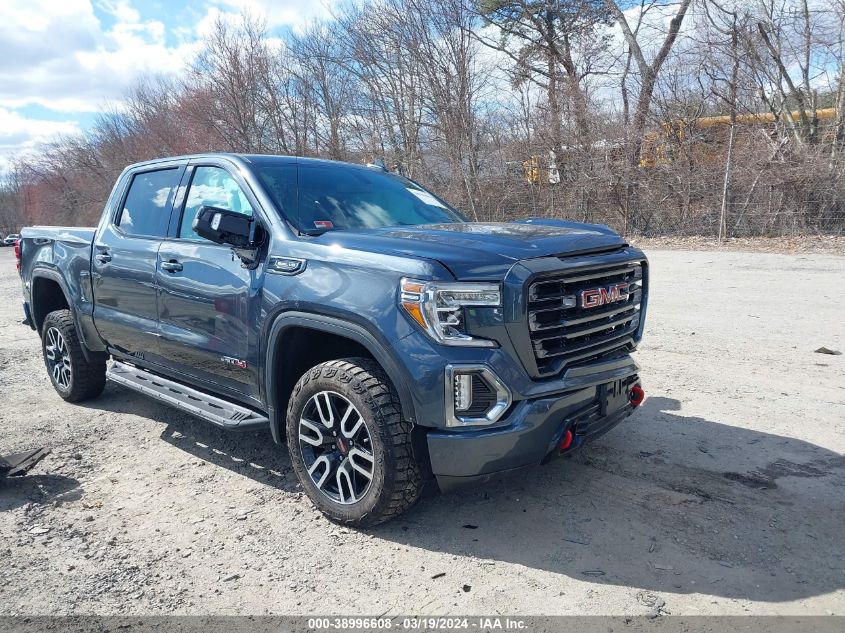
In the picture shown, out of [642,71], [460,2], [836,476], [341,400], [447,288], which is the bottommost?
[836,476]

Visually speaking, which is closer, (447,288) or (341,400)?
(447,288)

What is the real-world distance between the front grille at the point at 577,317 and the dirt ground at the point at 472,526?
86cm

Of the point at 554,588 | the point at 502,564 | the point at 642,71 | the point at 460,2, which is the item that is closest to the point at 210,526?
the point at 502,564

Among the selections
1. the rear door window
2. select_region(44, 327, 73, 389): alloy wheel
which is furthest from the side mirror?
select_region(44, 327, 73, 389): alloy wheel

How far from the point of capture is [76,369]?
5547 millimetres

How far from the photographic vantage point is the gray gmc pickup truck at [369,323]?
116 inches

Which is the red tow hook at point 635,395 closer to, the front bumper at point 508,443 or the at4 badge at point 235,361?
the front bumper at point 508,443

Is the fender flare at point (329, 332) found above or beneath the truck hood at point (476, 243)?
beneath

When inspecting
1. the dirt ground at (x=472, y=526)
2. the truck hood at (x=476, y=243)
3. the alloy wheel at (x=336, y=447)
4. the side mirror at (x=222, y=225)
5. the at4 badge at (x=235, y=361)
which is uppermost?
the side mirror at (x=222, y=225)

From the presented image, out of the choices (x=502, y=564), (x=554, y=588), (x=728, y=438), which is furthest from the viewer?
(x=728, y=438)

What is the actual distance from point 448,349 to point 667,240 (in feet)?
48.9

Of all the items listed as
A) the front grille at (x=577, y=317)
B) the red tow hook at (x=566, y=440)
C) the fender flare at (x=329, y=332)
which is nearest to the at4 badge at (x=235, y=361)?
the fender flare at (x=329, y=332)

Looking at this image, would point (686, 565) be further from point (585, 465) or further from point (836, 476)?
point (836, 476)

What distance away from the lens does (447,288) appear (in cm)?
290
